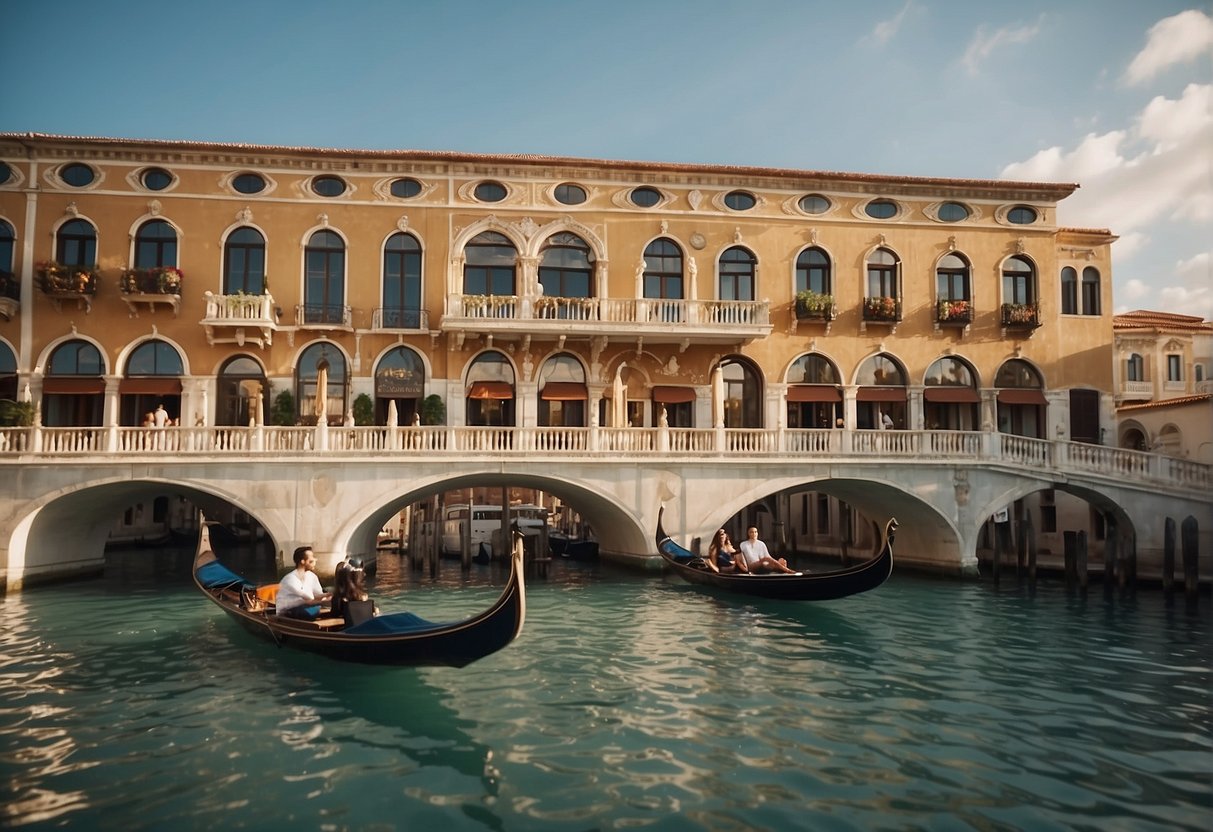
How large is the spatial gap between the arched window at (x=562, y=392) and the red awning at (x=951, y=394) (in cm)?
853

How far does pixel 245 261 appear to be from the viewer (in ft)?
59.8

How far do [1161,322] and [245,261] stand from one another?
2736 centimetres

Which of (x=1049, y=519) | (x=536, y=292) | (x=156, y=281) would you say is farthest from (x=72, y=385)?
(x=1049, y=519)

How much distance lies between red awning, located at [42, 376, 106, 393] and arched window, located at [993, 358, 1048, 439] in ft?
69.3

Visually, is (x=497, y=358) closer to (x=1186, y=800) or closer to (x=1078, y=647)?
(x=1078, y=647)

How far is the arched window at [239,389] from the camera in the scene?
1791 cm

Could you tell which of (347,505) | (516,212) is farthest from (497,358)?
(347,505)

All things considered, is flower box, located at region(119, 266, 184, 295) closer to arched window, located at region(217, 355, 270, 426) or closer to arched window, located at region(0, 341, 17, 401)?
arched window, located at region(217, 355, 270, 426)

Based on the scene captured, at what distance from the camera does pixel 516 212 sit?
61.9ft

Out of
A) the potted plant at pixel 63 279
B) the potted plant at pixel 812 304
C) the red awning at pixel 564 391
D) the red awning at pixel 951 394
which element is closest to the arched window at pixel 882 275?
the potted plant at pixel 812 304

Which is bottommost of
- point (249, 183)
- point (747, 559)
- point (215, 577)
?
point (215, 577)

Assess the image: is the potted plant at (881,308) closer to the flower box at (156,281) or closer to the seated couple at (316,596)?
the seated couple at (316,596)

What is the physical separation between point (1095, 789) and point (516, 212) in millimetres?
16054

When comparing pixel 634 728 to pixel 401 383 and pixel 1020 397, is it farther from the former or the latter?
pixel 1020 397
